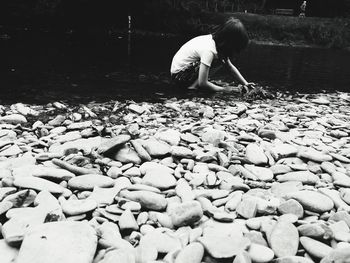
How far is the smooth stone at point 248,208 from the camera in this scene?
6.46 ft

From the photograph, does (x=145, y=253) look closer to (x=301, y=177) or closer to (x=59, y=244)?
(x=59, y=244)

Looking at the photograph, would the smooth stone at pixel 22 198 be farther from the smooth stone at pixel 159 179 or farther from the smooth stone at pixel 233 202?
the smooth stone at pixel 233 202

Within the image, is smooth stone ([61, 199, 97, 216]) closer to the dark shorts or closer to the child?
the child

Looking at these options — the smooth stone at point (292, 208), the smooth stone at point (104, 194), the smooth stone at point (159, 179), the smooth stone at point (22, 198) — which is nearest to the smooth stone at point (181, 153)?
the smooth stone at point (159, 179)

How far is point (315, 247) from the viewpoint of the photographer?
5.50 feet

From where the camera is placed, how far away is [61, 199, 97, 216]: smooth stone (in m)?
1.88

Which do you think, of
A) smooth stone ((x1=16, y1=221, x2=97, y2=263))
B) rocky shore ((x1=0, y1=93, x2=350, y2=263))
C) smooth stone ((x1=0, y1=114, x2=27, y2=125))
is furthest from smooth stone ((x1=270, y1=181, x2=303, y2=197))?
smooth stone ((x1=0, y1=114, x2=27, y2=125))

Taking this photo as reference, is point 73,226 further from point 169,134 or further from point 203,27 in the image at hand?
point 203,27

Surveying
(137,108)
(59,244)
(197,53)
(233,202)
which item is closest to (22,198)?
(59,244)

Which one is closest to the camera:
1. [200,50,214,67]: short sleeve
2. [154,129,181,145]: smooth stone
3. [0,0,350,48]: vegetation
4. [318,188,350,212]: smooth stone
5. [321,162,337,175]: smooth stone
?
[318,188,350,212]: smooth stone

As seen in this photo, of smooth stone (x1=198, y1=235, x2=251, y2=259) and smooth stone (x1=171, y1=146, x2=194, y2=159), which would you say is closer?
smooth stone (x1=198, y1=235, x2=251, y2=259)

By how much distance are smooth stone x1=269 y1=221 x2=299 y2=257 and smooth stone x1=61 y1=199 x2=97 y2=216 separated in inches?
37.9

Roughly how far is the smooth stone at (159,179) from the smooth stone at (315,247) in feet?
2.87

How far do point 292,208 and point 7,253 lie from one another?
59.2 inches
